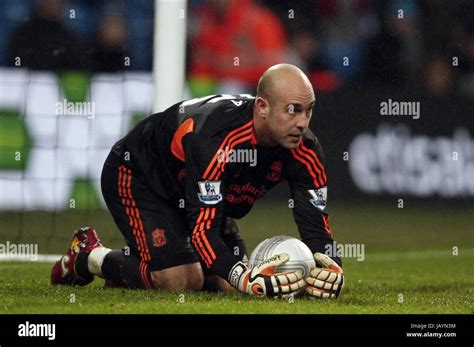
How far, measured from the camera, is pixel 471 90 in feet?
40.3

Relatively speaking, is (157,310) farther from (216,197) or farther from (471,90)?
(471,90)

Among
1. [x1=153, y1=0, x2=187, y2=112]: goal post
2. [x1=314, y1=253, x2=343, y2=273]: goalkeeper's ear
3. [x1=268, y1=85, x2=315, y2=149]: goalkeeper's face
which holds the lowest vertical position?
[x1=314, y1=253, x2=343, y2=273]: goalkeeper's ear

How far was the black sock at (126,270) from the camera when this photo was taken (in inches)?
261

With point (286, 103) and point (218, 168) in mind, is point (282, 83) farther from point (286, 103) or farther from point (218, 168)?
point (218, 168)

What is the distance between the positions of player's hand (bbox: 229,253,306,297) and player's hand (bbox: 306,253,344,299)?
2.5 inches

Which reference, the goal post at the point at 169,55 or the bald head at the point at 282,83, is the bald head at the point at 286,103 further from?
the goal post at the point at 169,55

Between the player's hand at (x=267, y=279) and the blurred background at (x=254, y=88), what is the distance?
298 centimetres

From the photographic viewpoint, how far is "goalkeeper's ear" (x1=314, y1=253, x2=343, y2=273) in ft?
19.7

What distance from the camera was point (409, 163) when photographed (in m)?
11.5

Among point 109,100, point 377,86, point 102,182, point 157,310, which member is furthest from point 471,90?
point 157,310

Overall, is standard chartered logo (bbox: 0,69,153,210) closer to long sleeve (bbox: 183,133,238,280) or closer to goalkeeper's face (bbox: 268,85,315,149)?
long sleeve (bbox: 183,133,238,280)

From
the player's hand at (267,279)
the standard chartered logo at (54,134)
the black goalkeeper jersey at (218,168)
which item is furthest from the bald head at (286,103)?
the standard chartered logo at (54,134)

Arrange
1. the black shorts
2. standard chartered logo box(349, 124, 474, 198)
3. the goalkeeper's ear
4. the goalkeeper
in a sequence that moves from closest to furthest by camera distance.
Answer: the goalkeeper, the goalkeeper's ear, the black shorts, standard chartered logo box(349, 124, 474, 198)

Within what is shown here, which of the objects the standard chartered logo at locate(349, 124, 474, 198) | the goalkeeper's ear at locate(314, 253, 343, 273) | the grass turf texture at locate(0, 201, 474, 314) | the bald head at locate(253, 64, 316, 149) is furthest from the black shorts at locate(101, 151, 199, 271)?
the standard chartered logo at locate(349, 124, 474, 198)
